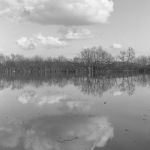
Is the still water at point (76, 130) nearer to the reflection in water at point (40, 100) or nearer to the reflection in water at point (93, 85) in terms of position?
the reflection in water at point (40, 100)

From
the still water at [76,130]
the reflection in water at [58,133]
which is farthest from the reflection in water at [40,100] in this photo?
the reflection in water at [58,133]

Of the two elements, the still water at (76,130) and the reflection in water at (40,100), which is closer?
the still water at (76,130)

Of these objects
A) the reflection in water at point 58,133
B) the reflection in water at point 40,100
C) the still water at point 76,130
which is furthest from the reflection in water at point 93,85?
the reflection in water at point 58,133

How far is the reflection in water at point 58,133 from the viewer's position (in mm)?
8031

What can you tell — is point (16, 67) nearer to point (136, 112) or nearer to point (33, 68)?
point (33, 68)

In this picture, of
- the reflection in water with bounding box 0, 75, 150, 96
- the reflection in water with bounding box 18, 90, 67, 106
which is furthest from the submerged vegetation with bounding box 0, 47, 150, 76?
the reflection in water with bounding box 18, 90, 67, 106

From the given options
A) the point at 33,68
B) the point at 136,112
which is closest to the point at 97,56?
the point at 33,68

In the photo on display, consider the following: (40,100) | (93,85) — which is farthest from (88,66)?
(40,100)

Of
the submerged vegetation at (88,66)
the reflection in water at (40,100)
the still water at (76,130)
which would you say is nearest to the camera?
the still water at (76,130)

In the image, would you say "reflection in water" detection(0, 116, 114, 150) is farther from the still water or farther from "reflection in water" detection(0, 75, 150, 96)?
"reflection in water" detection(0, 75, 150, 96)

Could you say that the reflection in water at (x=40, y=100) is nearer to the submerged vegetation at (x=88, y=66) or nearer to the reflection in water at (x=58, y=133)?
the reflection in water at (x=58, y=133)

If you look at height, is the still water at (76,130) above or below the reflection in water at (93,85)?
above

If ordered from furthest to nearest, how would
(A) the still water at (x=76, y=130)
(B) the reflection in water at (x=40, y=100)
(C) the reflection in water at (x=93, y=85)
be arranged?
(C) the reflection in water at (x=93, y=85) < (B) the reflection in water at (x=40, y=100) < (A) the still water at (x=76, y=130)

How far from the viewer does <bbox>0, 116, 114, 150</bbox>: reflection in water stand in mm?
8031
